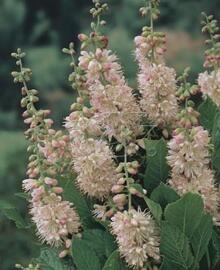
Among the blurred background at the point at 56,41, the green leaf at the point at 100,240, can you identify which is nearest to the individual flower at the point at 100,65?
the green leaf at the point at 100,240

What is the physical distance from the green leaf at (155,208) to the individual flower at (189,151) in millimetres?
114

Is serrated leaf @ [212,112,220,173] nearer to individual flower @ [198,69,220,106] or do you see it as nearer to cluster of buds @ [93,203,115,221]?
individual flower @ [198,69,220,106]

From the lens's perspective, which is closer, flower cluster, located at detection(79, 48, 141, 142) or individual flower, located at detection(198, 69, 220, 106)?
flower cluster, located at detection(79, 48, 141, 142)

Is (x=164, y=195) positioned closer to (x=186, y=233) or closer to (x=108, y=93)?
(x=186, y=233)

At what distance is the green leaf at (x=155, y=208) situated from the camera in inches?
75.6

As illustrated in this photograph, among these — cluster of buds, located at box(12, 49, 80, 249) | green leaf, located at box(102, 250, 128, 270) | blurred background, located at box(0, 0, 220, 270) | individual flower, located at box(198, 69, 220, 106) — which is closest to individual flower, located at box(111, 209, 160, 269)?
green leaf, located at box(102, 250, 128, 270)

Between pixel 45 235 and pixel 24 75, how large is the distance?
36 cm

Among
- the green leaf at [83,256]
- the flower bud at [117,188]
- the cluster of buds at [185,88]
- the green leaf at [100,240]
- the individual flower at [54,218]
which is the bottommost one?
the green leaf at [83,256]

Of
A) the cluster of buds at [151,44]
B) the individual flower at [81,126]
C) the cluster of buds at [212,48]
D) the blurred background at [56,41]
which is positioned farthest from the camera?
the blurred background at [56,41]

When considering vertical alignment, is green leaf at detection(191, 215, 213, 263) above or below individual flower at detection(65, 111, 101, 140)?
below

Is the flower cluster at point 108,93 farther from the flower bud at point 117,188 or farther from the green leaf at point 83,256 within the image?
the green leaf at point 83,256

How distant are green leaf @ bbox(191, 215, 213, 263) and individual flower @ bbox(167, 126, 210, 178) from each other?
0.11 metres

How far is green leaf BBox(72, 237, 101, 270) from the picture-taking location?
77.7 inches

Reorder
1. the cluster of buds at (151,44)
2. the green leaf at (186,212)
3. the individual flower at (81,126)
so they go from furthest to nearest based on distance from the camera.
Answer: the cluster of buds at (151,44)
the individual flower at (81,126)
the green leaf at (186,212)
